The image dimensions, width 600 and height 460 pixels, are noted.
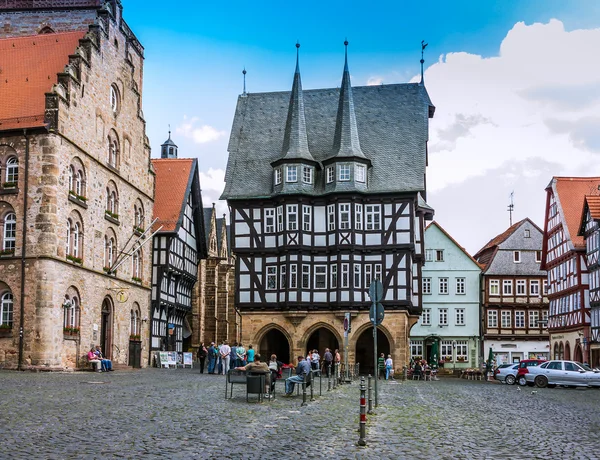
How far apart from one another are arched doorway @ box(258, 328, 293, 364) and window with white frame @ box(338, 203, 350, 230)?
764 cm

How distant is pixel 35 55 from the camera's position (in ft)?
128

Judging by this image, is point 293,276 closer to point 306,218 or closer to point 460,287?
point 306,218

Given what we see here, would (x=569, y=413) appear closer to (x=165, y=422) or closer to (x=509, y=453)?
(x=509, y=453)

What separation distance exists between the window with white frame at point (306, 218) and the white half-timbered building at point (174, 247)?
7.16 meters

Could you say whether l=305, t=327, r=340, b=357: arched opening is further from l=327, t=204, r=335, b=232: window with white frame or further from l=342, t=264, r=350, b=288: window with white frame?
l=327, t=204, r=335, b=232: window with white frame

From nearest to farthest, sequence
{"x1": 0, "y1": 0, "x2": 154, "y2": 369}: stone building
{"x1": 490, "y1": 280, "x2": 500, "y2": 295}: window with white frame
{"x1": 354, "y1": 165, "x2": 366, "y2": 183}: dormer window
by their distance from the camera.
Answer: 1. {"x1": 0, "y1": 0, "x2": 154, "y2": 369}: stone building
2. {"x1": 354, "y1": 165, "x2": 366, "y2": 183}: dormer window
3. {"x1": 490, "y1": 280, "x2": 500, "y2": 295}: window with white frame

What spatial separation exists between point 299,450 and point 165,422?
4.07 meters

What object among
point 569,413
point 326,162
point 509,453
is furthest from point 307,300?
point 509,453

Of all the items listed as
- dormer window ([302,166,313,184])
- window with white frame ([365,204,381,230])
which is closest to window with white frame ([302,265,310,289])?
window with white frame ([365,204,381,230])

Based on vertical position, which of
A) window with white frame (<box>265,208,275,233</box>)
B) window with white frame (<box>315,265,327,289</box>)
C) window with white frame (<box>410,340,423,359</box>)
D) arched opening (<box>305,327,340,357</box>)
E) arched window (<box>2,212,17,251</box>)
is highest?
window with white frame (<box>265,208,275,233</box>)

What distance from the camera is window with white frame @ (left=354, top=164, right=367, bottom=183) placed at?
157 ft

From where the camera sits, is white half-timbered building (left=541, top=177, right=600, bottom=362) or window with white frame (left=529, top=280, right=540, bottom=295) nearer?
white half-timbered building (left=541, top=177, right=600, bottom=362)

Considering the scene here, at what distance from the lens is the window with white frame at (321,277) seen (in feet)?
155

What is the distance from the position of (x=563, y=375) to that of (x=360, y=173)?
53.4 ft
